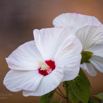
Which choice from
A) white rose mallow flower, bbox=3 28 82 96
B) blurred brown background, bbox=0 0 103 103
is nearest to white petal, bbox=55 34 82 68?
white rose mallow flower, bbox=3 28 82 96

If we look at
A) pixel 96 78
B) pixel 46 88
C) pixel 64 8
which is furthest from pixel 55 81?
pixel 64 8

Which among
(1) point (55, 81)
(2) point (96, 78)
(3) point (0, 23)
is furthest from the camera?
(3) point (0, 23)

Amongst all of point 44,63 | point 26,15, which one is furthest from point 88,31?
point 26,15

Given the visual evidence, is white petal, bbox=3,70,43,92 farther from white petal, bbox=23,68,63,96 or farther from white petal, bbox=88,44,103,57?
white petal, bbox=88,44,103,57

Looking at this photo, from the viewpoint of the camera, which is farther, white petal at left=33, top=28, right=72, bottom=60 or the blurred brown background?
the blurred brown background

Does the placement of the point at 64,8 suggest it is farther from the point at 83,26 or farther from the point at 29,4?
the point at 83,26

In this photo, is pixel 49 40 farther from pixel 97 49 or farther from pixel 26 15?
pixel 26 15
